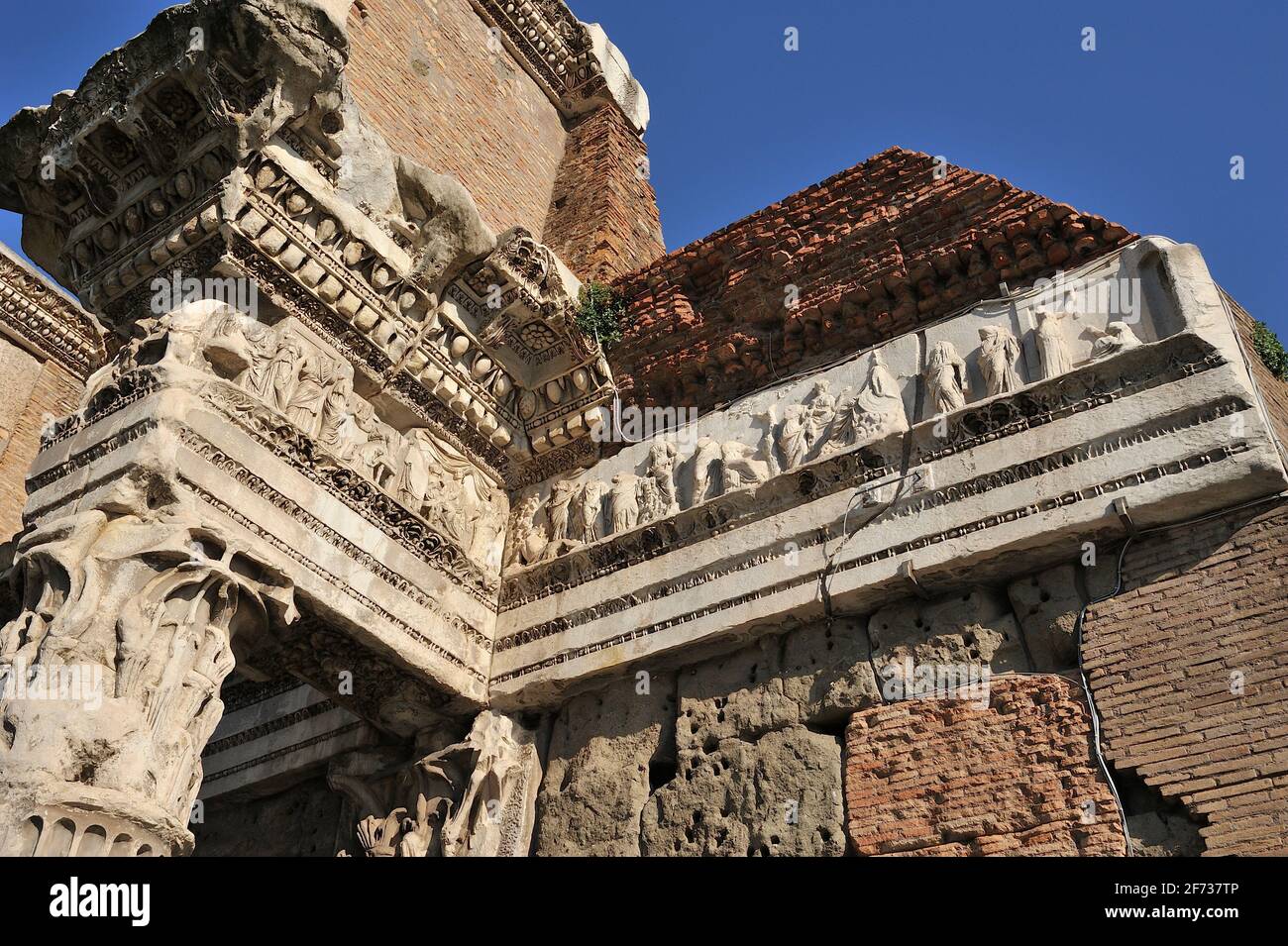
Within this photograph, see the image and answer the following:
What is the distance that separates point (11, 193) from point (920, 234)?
4.92 meters

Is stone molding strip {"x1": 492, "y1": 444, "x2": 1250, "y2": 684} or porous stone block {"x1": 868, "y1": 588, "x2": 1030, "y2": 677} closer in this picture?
stone molding strip {"x1": 492, "y1": 444, "x2": 1250, "y2": 684}

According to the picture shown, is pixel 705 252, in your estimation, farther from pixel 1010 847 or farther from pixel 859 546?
pixel 1010 847

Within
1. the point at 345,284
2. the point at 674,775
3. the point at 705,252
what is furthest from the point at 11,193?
the point at 674,775

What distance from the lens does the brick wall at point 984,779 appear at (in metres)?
4.26

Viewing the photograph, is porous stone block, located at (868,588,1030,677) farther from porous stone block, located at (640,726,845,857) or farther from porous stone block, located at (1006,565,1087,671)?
porous stone block, located at (640,726,845,857)

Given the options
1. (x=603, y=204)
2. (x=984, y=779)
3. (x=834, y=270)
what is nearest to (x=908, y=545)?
(x=984, y=779)

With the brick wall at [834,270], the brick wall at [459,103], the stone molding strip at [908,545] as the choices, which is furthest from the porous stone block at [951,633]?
the brick wall at [459,103]

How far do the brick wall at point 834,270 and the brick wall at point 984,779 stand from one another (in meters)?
2.20

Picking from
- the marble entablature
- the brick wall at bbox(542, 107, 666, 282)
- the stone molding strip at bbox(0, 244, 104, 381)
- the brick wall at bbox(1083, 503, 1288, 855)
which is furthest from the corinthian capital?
the stone molding strip at bbox(0, 244, 104, 381)

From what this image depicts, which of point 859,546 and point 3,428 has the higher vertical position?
point 3,428

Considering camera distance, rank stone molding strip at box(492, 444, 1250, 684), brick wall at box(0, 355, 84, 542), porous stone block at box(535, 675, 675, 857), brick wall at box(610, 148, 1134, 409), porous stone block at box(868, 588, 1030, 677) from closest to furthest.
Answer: stone molding strip at box(492, 444, 1250, 684), porous stone block at box(868, 588, 1030, 677), porous stone block at box(535, 675, 675, 857), brick wall at box(610, 148, 1134, 409), brick wall at box(0, 355, 84, 542)

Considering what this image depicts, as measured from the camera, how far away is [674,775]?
17.6 feet

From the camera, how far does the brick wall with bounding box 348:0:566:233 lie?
834cm

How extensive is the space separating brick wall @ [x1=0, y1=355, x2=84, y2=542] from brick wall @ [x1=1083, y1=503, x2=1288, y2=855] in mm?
8180
